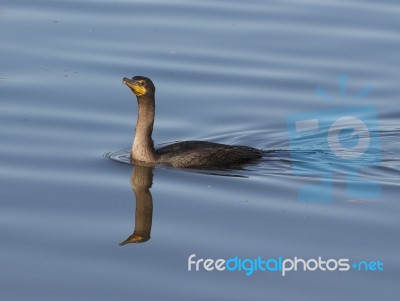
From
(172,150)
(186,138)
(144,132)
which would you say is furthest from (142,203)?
(186,138)

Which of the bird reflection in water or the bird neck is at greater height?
the bird neck

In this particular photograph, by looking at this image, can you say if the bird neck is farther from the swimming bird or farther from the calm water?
the calm water

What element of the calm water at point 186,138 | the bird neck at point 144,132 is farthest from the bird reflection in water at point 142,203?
the bird neck at point 144,132

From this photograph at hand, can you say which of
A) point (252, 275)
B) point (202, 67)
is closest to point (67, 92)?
point (202, 67)

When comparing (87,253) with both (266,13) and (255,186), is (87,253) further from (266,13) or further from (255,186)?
(266,13)

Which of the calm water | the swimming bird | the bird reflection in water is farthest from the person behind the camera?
the swimming bird

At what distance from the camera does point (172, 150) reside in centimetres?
1398

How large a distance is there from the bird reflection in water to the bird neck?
0.19 metres

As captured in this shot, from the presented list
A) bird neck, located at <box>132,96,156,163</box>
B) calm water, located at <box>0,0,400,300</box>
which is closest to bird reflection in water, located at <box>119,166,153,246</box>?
calm water, located at <box>0,0,400,300</box>

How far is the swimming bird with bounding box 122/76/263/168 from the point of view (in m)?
13.9

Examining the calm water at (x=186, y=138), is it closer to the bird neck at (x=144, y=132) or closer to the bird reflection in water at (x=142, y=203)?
the bird reflection in water at (x=142, y=203)

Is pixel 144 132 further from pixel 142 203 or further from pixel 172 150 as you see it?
pixel 142 203

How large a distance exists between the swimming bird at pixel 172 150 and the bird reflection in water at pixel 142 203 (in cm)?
24

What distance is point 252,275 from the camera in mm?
10188
